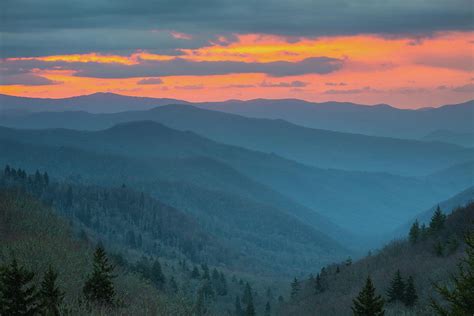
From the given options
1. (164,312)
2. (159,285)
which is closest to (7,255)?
(164,312)

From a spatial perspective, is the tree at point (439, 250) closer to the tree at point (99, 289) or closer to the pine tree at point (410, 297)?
the pine tree at point (410, 297)

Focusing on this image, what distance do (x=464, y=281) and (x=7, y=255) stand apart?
74.0 m

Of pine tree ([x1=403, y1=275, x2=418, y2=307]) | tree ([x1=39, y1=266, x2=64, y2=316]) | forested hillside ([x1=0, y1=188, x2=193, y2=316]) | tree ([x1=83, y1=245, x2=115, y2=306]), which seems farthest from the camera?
pine tree ([x1=403, y1=275, x2=418, y2=307])

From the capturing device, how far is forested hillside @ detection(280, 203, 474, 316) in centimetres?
8588

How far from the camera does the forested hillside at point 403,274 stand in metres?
85.9

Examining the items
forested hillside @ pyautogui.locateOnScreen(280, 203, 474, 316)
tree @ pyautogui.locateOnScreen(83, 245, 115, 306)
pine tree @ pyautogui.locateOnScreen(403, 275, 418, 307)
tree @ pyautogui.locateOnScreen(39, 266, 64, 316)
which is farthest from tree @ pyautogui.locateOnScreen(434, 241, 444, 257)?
tree @ pyautogui.locateOnScreen(39, 266, 64, 316)

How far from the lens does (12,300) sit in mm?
39562

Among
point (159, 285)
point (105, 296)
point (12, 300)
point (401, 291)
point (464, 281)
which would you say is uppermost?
point (464, 281)

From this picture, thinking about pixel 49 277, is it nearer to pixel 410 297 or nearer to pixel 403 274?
pixel 410 297

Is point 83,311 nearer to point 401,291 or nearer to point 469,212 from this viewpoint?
point 401,291

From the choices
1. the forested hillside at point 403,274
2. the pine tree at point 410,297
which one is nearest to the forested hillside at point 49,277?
the forested hillside at point 403,274

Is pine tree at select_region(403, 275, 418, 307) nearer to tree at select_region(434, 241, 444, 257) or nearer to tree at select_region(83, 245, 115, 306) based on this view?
tree at select_region(434, 241, 444, 257)

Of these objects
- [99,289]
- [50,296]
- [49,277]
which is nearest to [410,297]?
[99,289]

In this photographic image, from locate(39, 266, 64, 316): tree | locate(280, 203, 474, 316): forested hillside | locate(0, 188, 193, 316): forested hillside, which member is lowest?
locate(280, 203, 474, 316): forested hillside
